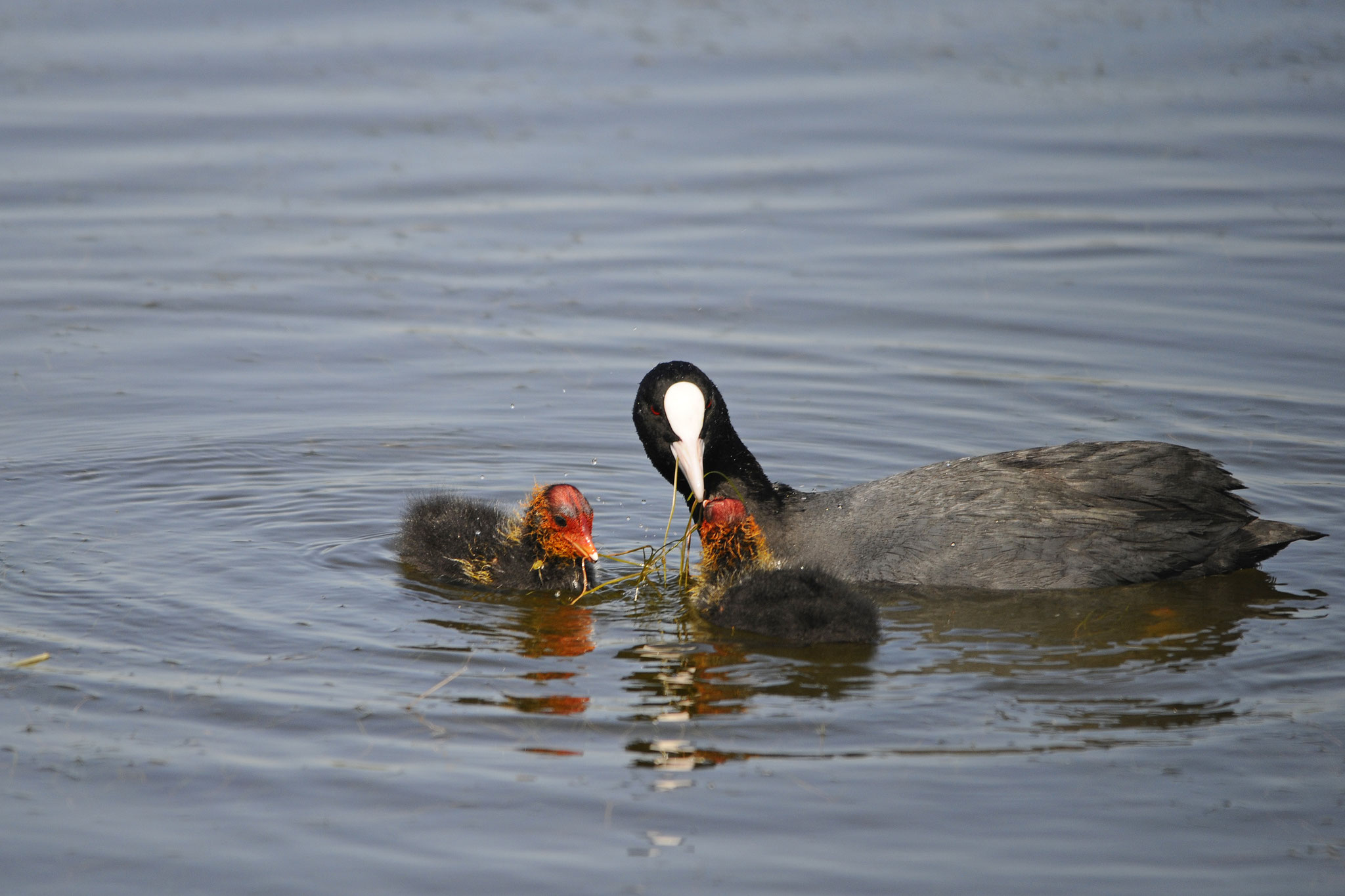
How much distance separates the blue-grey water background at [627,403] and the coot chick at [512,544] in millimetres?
118

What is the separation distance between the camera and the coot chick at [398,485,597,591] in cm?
571

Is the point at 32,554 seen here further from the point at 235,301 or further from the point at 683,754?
the point at 235,301

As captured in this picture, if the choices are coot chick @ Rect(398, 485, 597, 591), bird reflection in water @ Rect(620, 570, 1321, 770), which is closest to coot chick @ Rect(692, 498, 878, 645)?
bird reflection in water @ Rect(620, 570, 1321, 770)

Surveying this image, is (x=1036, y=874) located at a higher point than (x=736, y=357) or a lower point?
lower

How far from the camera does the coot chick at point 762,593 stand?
201 inches

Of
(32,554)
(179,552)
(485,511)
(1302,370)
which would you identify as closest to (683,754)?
(485,511)

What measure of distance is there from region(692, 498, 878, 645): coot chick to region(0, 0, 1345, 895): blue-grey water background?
108 mm

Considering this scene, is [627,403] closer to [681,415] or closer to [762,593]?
[681,415]

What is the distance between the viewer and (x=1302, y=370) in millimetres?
8094

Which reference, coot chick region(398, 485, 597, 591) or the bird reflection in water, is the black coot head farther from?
the bird reflection in water

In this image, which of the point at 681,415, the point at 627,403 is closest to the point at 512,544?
the point at 681,415

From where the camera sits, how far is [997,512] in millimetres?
5688

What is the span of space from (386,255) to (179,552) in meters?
4.37

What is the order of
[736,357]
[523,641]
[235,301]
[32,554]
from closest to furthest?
[523,641]
[32,554]
[736,357]
[235,301]
